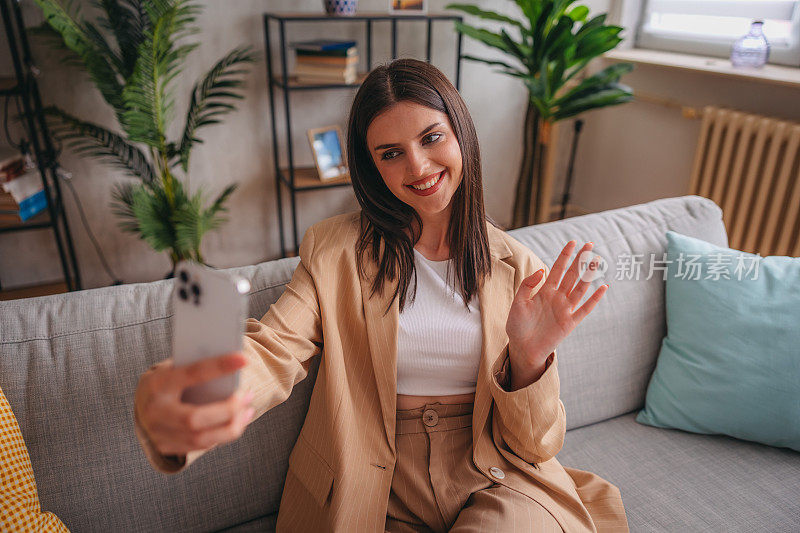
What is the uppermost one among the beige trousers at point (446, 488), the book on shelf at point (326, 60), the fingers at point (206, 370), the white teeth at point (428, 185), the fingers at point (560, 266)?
the book on shelf at point (326, 60)

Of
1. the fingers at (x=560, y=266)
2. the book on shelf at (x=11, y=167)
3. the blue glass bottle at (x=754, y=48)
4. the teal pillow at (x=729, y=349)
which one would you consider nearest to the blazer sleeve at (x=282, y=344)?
the fingers at (x=560, y=266)

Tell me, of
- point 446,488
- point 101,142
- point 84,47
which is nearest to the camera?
point 446,488

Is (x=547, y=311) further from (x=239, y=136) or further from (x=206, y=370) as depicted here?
(x=239, y=136)

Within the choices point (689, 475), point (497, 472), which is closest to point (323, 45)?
point (497, 472)

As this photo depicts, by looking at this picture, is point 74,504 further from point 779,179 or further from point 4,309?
point 779,179

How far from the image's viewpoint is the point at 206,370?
1.71 ft

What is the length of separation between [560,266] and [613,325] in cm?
56

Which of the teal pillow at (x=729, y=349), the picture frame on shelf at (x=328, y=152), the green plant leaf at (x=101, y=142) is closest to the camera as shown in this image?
the teal pillow at (x=729, y=349)

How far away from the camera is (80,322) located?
105 cm

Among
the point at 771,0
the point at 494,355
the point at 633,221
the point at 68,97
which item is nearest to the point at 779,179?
the point at 771,0

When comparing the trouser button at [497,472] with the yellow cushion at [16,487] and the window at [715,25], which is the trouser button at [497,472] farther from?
the window at [715,25]

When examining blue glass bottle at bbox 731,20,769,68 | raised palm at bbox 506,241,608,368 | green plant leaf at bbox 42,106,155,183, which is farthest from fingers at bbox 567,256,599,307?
blue glass bottle at bbox 731,20,769,68

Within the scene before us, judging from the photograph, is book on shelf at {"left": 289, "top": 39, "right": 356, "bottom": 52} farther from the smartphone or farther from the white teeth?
the smartphone

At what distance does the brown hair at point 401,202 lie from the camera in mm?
1015
